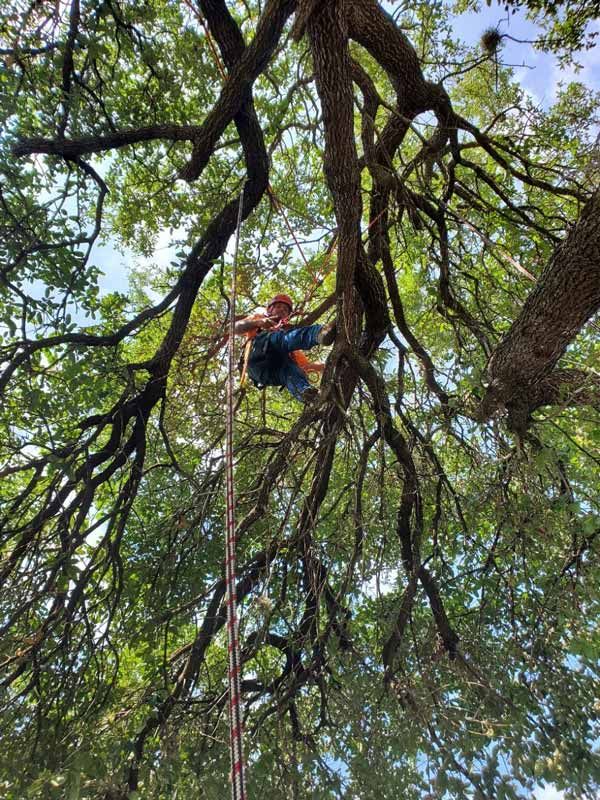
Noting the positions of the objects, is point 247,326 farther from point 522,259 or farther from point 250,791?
point 250,791

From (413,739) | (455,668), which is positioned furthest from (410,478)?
(413,739)

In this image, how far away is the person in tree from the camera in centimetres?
368

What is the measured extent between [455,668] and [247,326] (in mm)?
2669

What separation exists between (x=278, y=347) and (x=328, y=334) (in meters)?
0.83

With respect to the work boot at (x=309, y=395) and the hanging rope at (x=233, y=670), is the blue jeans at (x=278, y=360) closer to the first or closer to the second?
the work boot at (x=309, y=395)

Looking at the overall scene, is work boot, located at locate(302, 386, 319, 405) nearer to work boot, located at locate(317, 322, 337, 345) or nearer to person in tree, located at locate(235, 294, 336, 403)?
person in tree, located at locate(235, 294, 336, 403)

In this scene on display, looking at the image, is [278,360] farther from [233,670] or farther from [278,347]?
[233,670]

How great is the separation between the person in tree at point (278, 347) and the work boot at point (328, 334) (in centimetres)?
33

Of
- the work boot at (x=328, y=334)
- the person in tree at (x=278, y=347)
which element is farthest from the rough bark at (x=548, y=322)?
the person in tree at (x=278, y=347)

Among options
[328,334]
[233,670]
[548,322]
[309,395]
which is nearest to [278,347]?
[309,395]

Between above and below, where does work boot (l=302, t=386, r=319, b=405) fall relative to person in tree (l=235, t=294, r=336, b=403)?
below

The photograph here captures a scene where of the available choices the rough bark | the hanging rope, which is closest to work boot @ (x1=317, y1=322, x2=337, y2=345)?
the rough bark

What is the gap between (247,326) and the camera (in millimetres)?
3762

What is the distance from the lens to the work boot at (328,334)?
3128 mm
